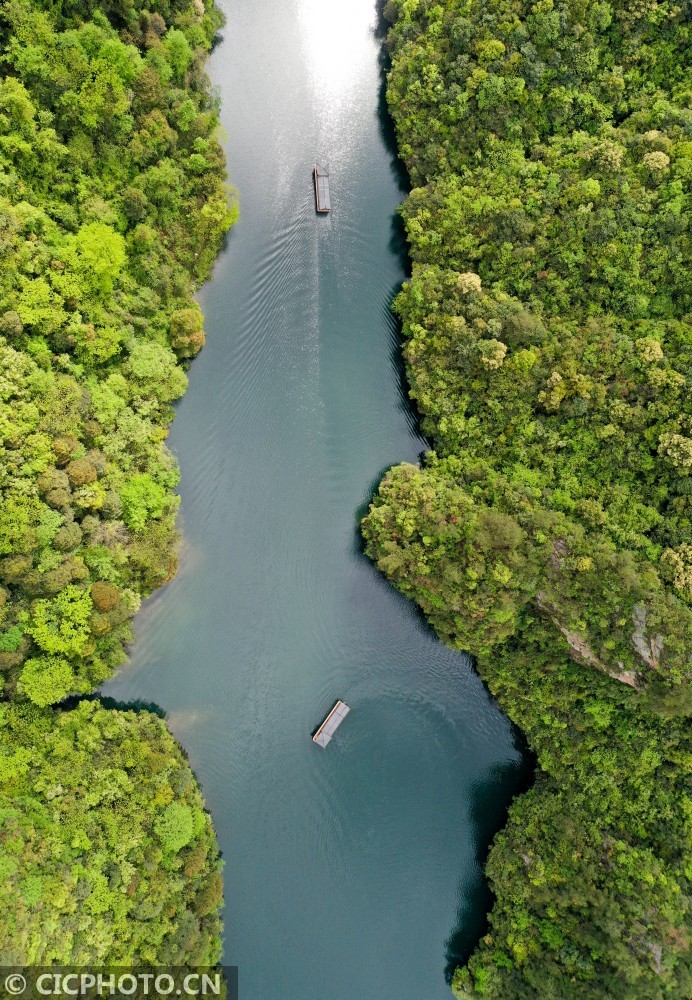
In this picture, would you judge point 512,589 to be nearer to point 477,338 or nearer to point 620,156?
point 477,338

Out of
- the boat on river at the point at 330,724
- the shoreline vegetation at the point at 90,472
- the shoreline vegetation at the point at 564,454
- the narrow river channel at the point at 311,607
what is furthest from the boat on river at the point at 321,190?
the boat on river at the point at 330,724

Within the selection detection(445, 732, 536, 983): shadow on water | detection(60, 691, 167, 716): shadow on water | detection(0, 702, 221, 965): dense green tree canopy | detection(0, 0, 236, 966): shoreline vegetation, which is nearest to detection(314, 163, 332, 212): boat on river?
detection(0, 0, 236, 966): shoreline vegetation

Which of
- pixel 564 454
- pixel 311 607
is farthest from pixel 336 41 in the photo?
pixel 311 607

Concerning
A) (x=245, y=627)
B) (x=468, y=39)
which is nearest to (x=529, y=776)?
(x=245, y=627)

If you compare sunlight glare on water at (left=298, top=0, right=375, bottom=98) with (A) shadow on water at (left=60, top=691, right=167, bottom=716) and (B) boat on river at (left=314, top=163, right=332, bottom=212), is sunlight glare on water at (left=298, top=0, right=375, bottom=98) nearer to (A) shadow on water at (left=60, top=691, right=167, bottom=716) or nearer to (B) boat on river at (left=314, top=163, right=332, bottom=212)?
(B) boat on river at (left=314, top=163, right=332, bottom=212)

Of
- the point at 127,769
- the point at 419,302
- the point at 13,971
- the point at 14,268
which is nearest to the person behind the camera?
the point at 13,971

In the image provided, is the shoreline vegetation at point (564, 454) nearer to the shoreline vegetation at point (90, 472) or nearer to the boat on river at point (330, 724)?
the boat on river at point (330, 724)
